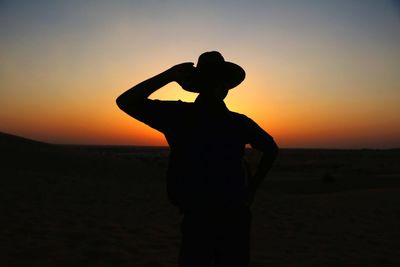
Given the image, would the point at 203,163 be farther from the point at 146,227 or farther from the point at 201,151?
the point at 146,227

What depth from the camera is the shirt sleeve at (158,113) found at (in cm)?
258

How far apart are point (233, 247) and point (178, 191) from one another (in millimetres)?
466

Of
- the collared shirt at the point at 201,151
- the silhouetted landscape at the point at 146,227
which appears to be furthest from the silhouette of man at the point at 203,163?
the silhouetted landscape at the point at 146,227

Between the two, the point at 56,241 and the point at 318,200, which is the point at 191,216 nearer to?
the point at 56,241

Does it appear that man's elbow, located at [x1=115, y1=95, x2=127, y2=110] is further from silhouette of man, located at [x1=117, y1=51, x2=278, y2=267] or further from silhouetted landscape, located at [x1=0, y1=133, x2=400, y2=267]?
silhouetted landscape, located at [x1=0, y1=133, x2=400, y2=267]

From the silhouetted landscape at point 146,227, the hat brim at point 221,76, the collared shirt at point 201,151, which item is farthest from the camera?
the silhouetted landscape at point 146,227

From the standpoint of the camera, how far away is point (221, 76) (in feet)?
8.91

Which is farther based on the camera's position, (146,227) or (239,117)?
(146,227)

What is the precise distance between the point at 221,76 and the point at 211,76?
0.22 ft

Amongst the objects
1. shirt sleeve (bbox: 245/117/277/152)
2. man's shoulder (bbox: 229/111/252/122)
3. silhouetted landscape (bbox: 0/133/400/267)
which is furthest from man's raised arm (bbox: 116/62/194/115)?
silhouetted landscape (bbox: 0/133/400/267)

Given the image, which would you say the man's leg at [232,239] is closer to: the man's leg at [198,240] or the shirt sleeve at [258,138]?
the man's leg at [198,240]

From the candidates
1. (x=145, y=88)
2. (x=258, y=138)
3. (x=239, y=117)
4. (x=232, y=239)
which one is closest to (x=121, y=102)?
(x=145, y=88)

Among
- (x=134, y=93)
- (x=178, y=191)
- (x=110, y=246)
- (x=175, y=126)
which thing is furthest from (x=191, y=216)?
(x=110, y=246)

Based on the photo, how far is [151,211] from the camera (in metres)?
11.7
